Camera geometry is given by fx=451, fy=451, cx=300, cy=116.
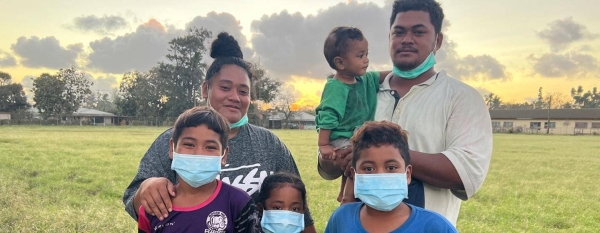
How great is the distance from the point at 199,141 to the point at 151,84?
6930 cm

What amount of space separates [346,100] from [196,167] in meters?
1.11

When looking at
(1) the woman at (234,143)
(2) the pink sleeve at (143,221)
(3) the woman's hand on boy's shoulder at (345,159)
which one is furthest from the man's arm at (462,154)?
(2) the pink sleeve at (143,221)

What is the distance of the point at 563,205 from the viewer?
32.5ft

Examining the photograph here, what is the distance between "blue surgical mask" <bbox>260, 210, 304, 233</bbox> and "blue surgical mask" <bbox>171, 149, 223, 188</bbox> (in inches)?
17.3

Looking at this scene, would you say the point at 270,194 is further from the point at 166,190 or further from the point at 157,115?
the point at 157,115

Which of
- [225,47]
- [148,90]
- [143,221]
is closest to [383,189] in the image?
[143,221]

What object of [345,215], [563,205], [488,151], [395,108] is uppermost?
[395,108]

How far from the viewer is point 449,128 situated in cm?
246

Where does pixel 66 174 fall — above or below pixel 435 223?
below

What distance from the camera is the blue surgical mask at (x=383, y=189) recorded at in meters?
2.28

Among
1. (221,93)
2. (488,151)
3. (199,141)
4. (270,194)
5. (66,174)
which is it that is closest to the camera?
(488,151)

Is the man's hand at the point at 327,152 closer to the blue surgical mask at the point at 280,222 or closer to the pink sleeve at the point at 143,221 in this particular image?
the blue surgical mask at the point at 280,222

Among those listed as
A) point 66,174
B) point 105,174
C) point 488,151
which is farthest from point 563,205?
point 66,174

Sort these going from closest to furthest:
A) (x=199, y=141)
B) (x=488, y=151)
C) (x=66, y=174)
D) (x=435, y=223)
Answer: (x=435, y=223) < (x=488, y=151) < (x=199, y=141) < (x=66, y=174)
